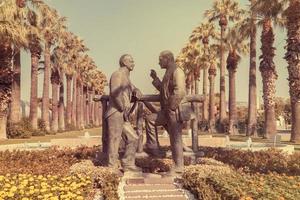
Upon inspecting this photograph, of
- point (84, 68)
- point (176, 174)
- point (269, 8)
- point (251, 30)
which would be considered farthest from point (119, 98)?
point (84, 68)

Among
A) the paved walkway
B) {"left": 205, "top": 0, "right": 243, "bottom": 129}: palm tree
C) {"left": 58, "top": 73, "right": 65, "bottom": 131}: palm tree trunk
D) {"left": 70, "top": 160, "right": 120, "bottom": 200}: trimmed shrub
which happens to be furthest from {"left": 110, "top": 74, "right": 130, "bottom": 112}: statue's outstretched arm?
{"left": 58, "top": 73, "right": 65, "bottom": 131}: palm tree trunk

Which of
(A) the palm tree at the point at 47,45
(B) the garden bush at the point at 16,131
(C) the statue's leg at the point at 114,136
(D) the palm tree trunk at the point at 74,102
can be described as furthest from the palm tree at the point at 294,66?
(D) the palm tree trunk at the point at 74,102

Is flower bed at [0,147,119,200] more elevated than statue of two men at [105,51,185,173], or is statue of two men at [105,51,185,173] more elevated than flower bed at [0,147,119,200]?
statue of two men at [105,51,185,173]

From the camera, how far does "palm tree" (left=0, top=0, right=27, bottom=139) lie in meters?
27.2

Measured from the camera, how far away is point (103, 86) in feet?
380

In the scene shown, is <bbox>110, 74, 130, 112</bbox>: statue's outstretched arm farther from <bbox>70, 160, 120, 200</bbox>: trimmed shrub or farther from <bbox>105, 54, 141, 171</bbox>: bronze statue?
<bbox>70, 160, 120, 200</bbox>: trimmed shrub

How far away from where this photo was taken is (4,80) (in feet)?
97.4

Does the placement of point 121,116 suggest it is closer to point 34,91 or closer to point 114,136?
point 114,136

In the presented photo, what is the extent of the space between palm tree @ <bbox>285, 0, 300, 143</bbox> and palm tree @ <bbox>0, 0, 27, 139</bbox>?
16278mm

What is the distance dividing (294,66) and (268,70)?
536 cm

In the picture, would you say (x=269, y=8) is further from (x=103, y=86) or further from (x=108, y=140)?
(x=103, y=86)

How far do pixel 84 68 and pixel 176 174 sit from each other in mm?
71145

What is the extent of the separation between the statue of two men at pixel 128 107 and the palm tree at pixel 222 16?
3588 cm

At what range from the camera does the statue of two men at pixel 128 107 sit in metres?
9.38
